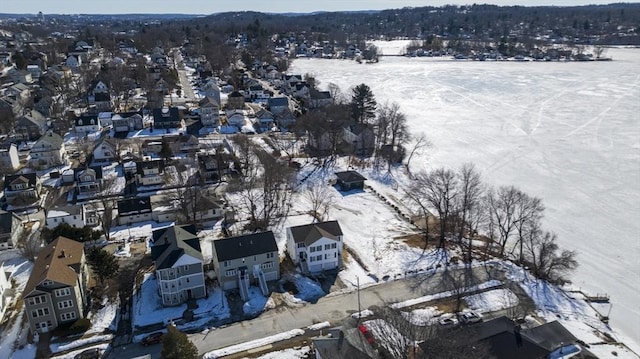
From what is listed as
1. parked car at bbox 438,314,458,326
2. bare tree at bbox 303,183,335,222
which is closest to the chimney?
parked car at bbox 438,314,458,326

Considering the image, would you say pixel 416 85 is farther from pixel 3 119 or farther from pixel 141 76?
pixel 3 119

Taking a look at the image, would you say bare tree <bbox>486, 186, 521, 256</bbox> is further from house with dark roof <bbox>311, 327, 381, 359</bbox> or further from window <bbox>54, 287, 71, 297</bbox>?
window <bbox>54, 287, 71, 297</bbox>

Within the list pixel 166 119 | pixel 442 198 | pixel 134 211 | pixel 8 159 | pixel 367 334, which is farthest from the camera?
pixel 166 119

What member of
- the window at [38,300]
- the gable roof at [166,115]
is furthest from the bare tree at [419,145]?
the window at [38,300]

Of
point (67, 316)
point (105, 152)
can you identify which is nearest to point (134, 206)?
point (67, 316)

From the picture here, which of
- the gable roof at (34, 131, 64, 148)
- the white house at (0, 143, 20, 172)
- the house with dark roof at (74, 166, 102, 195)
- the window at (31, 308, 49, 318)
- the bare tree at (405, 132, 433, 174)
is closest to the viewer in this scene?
the window at (31, 308, 49, 318)

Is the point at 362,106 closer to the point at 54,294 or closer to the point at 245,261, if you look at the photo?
the point at 245,261

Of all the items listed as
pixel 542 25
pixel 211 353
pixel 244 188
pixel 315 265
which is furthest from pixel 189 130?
pixel 542 25
